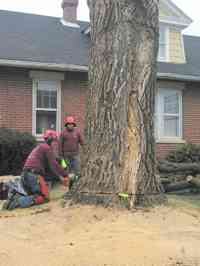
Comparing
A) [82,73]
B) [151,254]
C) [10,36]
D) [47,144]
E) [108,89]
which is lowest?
[151,254]

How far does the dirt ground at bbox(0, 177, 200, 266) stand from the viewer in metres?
5.20

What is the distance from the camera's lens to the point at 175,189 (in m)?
10.4

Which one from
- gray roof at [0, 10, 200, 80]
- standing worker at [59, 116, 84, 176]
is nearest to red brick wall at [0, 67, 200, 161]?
gray roof at [0, 10, 200, 80]

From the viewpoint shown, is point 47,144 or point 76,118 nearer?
point 47,144

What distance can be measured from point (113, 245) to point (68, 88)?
32.5ft

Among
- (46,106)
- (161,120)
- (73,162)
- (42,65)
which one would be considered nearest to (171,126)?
(161,120)

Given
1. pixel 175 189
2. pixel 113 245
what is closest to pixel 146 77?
pixel 113 245

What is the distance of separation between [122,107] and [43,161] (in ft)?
6.86

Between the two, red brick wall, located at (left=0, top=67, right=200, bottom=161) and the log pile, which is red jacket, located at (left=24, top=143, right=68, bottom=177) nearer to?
the log pile

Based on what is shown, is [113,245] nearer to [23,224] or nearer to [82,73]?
[23,224]

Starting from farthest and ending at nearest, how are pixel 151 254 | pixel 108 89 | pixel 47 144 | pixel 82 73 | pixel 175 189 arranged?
pixel 82 73
pixel 175 189
pixel 47 144
pixel 108 89
pixel 151 254

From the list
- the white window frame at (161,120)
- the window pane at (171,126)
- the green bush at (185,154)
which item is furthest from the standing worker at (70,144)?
the window pane at (171,126)

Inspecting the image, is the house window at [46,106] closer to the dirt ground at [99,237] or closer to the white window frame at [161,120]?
the white window frame at [161,120]

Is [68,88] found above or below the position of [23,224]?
above
